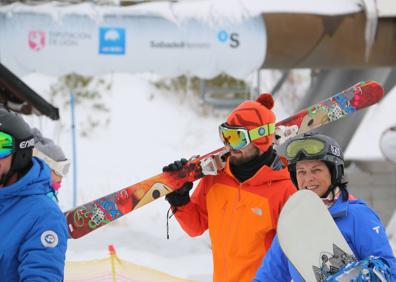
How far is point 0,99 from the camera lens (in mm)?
5004

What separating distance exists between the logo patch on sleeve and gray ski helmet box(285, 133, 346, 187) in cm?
93

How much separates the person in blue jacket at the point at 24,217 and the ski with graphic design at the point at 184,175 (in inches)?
45.1

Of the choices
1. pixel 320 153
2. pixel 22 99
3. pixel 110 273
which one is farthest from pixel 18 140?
pixel 110 273

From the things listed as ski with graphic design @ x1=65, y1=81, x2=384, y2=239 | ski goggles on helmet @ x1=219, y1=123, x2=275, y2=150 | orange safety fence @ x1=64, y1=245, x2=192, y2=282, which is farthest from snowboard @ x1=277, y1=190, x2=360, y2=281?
orange safety fence @ x1=64, y1=245, x2=192, y2=282

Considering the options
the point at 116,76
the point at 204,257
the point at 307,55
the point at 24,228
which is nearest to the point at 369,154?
the point at 307,55

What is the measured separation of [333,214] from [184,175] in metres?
1.08

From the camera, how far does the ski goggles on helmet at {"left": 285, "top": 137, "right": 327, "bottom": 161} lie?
2.48m

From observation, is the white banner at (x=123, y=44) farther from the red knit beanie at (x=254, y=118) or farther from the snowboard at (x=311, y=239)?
the snowboard at (x=311, y=239)

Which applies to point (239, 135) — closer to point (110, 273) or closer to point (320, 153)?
point (320, 153)

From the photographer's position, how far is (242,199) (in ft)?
9.53

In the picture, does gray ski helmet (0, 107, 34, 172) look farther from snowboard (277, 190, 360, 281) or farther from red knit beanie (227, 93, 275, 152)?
red knit beanie (227, 93, 275, 152)

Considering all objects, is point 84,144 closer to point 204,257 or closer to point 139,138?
point 139,138

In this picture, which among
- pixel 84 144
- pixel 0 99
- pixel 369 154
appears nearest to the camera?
pixel 0 99

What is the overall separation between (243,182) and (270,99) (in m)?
0.55
